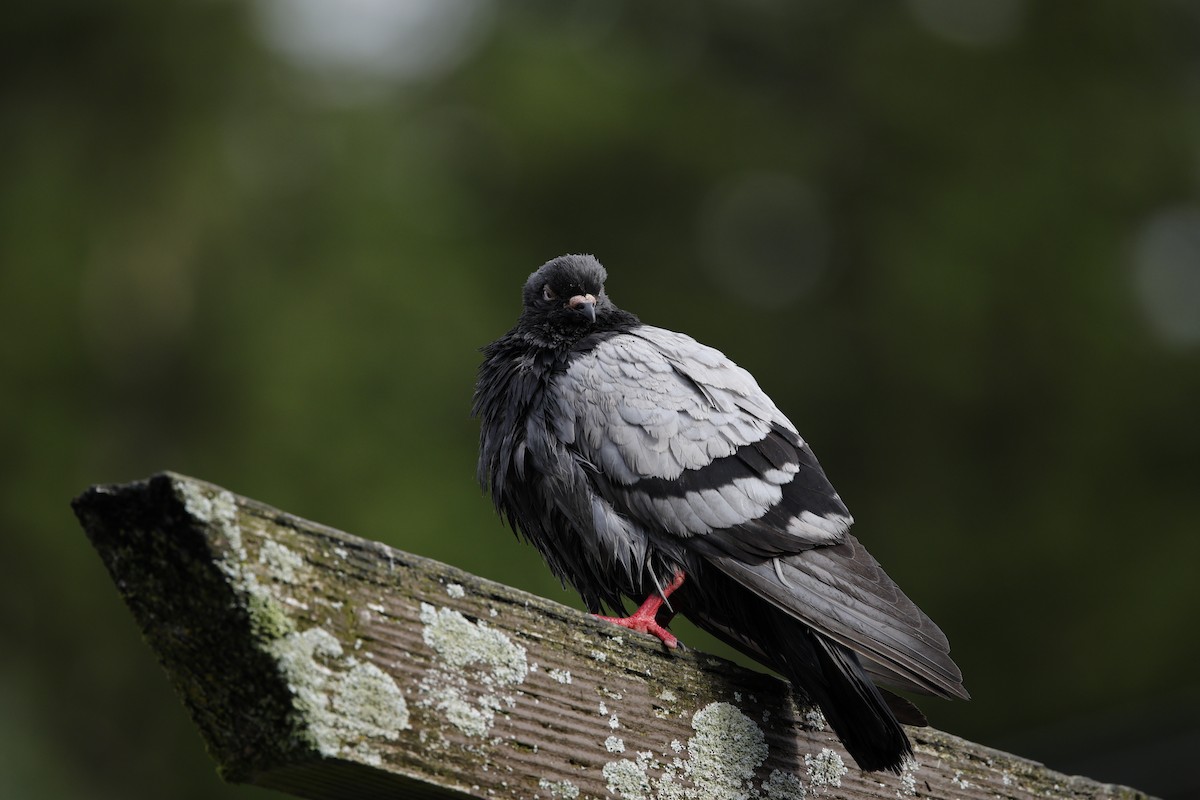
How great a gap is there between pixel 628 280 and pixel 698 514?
1131cm

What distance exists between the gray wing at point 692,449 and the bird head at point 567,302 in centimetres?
43

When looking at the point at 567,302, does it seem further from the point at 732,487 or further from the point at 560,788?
the point at 560,788

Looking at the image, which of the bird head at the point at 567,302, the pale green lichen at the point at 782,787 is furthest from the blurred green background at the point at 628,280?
the pale green lichen at the point at 782,787

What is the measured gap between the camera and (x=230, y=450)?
12.8 meters

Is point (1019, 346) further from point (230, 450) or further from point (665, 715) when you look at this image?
point (665, 715)

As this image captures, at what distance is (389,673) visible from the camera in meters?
2.16

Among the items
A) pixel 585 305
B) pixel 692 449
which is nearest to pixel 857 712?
pixel 692 449

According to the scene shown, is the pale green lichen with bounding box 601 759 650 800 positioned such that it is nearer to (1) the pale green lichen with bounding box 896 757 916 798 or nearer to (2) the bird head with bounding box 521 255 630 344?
(1) the pale green lichen with bounding box 896 757 916 798

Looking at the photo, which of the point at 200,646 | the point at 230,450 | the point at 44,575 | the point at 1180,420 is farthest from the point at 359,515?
the point at 200,646

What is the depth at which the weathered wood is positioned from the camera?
6.54 feet

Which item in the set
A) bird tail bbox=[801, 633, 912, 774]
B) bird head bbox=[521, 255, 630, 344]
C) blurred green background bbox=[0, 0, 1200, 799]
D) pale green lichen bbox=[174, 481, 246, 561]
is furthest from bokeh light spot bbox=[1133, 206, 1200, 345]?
pale green lichen bbox=[174, 481, 246, 561]

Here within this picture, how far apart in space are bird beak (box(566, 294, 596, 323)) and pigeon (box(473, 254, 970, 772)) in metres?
0.07

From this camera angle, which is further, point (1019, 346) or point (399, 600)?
point (1019, 346)

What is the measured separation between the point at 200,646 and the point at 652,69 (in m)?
16.2
